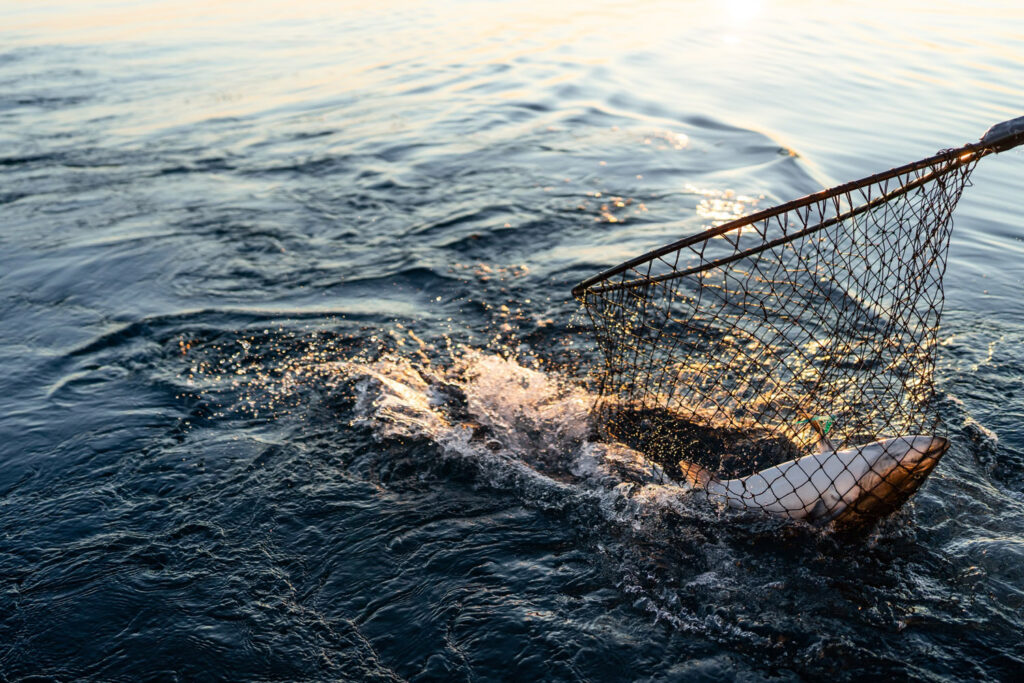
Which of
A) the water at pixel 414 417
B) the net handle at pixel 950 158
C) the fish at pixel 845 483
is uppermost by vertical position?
the net handle at pixel 950 158

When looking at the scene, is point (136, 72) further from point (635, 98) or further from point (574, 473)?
point (574, 473)

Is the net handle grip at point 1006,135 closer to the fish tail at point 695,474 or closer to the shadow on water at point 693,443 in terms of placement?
the shadow on water at point 693,443

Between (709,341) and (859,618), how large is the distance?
276 cm

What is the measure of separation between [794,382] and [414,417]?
2.72 metres

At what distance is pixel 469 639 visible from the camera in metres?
3.81

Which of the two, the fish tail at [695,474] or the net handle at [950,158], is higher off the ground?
the net handle at [950,158]

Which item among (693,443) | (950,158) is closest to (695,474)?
(693,443)

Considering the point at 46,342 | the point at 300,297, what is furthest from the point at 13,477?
the point at 300,297

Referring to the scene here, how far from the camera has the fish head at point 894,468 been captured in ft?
12.5

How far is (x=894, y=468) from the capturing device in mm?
3848

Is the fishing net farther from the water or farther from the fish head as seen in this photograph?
the water

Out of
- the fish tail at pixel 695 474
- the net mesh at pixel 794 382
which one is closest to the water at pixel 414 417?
the fish tail at pixel 695 474

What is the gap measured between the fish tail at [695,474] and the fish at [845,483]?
0.21 meters

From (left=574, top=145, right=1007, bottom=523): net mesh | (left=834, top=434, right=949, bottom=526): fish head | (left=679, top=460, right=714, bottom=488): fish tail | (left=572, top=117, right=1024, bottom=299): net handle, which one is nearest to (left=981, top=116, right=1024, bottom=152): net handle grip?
(left=572, top=117, right=1024, bottom=299): net handle
